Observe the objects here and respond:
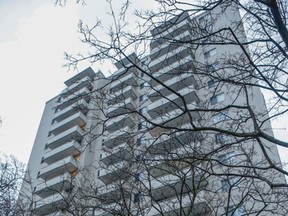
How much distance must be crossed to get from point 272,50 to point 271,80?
577 millimetres

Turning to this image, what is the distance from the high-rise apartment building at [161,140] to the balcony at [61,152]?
0.10 meters

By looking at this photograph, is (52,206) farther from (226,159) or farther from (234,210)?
(226,159)

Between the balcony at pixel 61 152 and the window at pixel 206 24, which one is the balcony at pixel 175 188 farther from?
the balcony at pixel 61 152

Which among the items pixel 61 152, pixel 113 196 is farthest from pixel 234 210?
pixel 61 152

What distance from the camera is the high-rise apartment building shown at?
17.4 feet

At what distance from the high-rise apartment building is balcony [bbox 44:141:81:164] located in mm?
103

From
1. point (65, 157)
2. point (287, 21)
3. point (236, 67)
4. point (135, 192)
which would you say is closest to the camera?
point (287, 21)

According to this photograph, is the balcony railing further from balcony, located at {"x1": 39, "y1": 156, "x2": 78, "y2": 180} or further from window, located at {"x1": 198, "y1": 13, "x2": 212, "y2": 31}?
window, located at {"x1": 198, "y1": 13, "x2": 212, "y2": 31}

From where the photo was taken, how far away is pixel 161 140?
24.9 ft

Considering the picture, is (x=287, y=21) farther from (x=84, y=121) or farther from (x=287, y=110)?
(x=84, y=121)

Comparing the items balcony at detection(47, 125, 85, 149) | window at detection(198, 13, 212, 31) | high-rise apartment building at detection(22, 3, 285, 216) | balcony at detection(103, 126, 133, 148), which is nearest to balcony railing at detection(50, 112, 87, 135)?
high-rise apartment building at detection(22, 3, 285, 216)

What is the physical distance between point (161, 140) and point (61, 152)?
2335cm

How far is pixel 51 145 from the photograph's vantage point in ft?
104

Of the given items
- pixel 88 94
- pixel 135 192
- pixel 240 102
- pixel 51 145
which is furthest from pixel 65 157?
pixel 88 94
